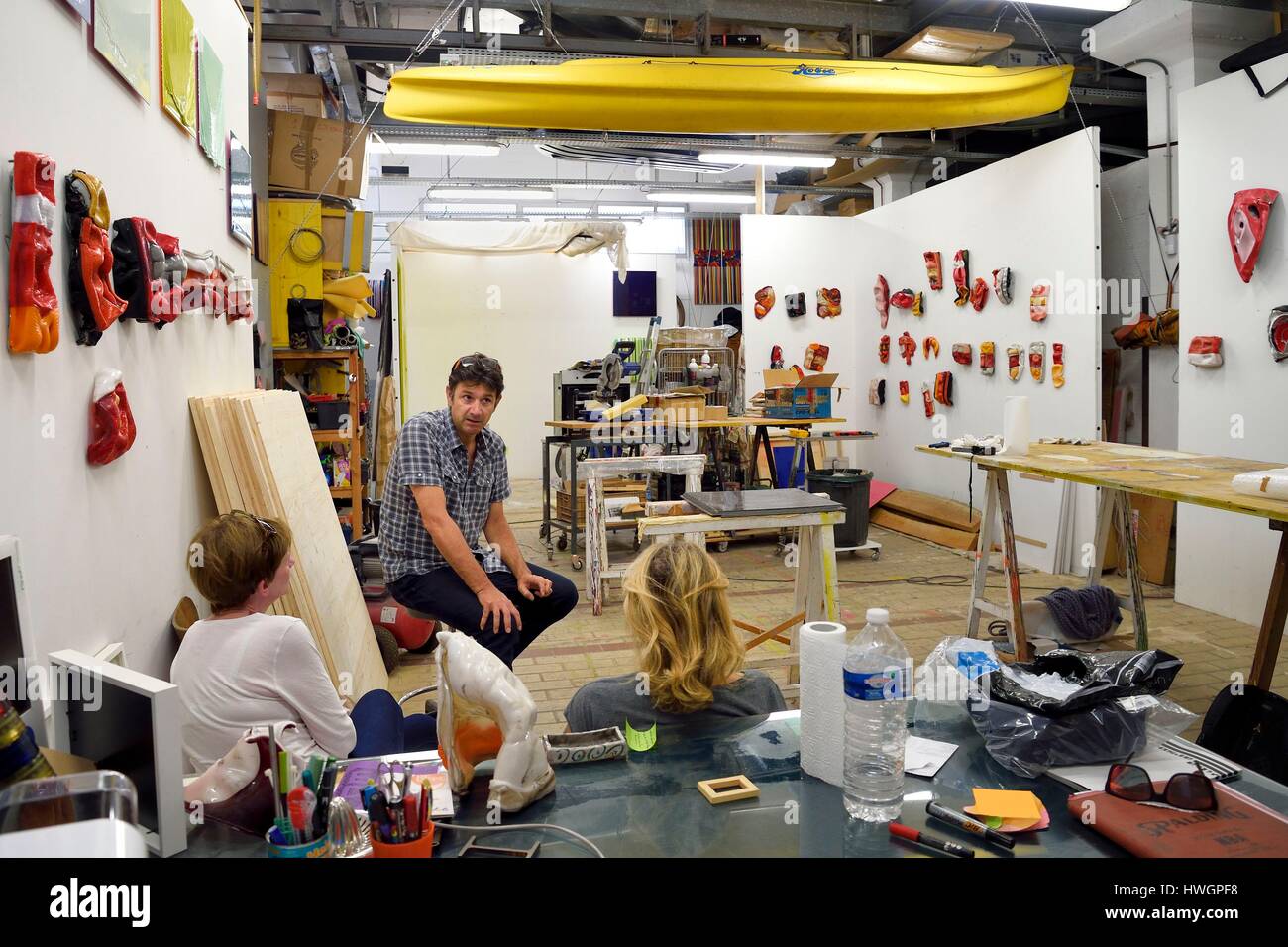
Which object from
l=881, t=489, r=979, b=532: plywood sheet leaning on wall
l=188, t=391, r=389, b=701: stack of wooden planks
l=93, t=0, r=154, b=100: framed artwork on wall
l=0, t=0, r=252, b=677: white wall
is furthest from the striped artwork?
l=93, t=0, r=154, b=100: framed artwork on wall

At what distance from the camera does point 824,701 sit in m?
1.70

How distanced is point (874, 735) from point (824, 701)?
0.34ft

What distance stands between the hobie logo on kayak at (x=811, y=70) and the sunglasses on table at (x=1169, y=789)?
5.91 meters

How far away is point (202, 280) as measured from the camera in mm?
3381

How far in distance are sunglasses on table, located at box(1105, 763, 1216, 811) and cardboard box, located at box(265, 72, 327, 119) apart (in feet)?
24.2

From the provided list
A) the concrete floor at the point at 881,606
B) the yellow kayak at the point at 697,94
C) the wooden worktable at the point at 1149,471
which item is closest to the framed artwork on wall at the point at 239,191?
the yellow kayak at the point at 697,94

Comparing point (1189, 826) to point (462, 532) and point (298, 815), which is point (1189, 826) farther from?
point (462, 532)

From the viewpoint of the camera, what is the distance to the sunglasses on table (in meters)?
1.54

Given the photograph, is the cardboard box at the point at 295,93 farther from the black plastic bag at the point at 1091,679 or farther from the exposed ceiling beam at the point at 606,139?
the black plastic bag at the point at 1091,679

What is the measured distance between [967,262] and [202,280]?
6.44m

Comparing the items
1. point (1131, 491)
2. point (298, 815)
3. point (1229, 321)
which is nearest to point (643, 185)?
point (1229, 321)

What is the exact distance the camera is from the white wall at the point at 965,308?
666cm

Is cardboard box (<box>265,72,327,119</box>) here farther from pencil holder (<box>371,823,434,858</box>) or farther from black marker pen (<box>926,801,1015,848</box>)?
black marker pen (<box>926,801,1015,848</box>)
